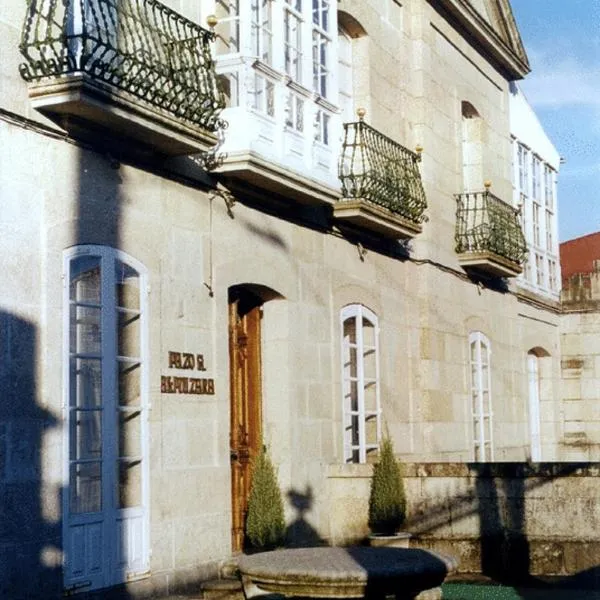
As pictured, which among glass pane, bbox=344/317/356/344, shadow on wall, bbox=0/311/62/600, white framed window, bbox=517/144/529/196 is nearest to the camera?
shadow on wall, bbox=0/311/62/600

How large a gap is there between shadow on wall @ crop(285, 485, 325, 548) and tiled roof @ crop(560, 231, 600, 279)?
16.3m

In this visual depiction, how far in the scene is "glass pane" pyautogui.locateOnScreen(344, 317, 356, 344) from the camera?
611 inches

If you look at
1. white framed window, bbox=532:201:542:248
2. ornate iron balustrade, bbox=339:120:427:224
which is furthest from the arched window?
ornate iron balustrade, bbox=339:120:427:224

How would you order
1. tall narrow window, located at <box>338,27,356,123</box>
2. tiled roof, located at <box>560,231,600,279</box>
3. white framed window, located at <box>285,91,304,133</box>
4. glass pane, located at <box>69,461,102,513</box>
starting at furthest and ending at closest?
tiled roof, located at <box>560,231,600,279</box> < tall narrow window, located at <box>338,27,356,123</box> < white framed window, located at <box>285,91,304,133</box> < glass pane, located at <box>69,461,102,513</box>

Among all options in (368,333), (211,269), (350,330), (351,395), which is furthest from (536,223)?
(211,269)

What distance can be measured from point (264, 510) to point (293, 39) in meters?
5.02

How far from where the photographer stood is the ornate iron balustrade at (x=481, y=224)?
743 inches

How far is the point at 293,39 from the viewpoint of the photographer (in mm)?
13344

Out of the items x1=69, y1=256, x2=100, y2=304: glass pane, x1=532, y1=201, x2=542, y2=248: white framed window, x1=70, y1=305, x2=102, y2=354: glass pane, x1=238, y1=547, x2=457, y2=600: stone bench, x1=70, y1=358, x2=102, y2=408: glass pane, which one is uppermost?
x1=532, y1=201, x2=542, y2=248: white framed window

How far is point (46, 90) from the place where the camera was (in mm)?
9727

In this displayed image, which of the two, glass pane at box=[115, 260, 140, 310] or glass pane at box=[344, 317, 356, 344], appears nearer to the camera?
glass pane at box=[115, 260, 140, 310]

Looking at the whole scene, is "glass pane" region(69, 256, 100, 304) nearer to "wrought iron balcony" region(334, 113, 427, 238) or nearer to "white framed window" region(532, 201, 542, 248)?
"wrought iron balcony" region(334, 113, 427, 238)

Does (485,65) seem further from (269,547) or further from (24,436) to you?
(24,436)

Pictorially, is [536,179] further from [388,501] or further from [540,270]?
[388,501]
